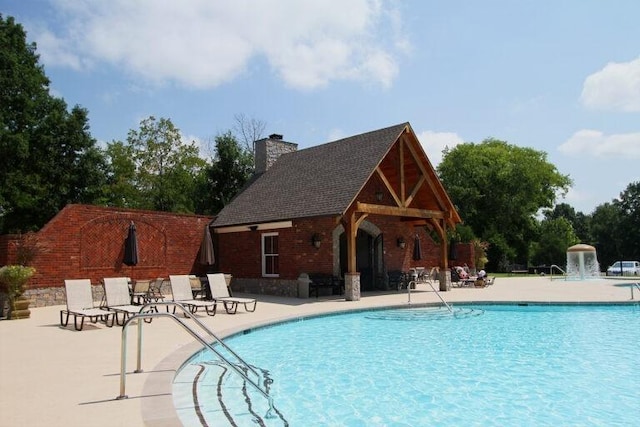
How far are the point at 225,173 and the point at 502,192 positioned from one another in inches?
1151

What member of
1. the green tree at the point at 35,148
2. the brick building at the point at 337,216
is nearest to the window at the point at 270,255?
the brick building at the point at 337,216

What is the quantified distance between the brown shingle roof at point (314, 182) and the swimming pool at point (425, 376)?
5.81 m

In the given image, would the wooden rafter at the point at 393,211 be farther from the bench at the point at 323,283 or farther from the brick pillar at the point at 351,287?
the bench at the point at 323,283

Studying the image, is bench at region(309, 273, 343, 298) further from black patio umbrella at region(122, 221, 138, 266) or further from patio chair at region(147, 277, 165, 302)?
black patio umbrella at region(122, 221, 138, 266)

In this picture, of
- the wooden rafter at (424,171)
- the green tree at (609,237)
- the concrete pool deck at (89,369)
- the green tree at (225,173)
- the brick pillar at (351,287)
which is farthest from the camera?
the green tree at (609,237)

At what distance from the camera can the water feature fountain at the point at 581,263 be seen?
31298 mm

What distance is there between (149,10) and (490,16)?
8.64 metres

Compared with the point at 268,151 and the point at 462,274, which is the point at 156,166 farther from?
the point at 462,274

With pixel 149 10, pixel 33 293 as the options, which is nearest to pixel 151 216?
pixel 33 293

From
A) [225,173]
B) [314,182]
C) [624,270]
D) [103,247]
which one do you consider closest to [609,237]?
[624,270]

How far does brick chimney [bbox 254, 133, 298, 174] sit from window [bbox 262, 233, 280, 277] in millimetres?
5806

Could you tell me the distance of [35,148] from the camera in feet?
97.5

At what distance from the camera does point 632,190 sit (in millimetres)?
57688

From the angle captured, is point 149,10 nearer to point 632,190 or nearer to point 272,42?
point 272,42
